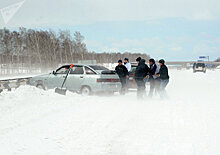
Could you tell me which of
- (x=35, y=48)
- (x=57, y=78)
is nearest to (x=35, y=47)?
(x=35, y=48)

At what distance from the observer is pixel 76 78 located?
13742mm

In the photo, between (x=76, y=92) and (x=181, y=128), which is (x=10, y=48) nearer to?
(x=76, y=92)

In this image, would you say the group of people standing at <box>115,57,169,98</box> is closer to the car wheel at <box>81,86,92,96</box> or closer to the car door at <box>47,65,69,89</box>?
the car wheel at <box>81,86,92,96</box>

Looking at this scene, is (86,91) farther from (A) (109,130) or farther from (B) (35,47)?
(B) (35,47)

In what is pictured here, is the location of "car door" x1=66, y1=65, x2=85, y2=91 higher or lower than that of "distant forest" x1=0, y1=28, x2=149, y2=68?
lower

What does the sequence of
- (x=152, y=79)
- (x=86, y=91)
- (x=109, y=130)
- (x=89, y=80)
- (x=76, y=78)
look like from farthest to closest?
(x=76, y=78)
(x=86, y=91)
(x=89, y=80)
(x=152, y=79)
(x=109, y=130)

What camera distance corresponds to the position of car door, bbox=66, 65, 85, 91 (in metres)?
13.6

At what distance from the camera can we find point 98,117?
795 cm

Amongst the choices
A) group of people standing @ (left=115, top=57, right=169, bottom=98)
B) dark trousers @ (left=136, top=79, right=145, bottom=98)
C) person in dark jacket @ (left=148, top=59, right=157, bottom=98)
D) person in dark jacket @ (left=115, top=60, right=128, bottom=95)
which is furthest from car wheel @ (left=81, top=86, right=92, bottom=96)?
person in dark jacket @ (left=148, top=59, right=157, bottom=98)

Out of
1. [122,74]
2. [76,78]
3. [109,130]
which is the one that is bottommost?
[109,130]

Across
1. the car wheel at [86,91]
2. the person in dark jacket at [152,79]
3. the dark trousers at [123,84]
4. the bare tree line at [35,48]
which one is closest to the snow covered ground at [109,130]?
the person in dark jacket at [152,79]

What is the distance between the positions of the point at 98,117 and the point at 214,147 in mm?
3740

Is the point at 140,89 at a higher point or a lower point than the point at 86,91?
higher

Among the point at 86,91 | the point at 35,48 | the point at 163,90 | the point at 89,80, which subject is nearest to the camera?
the point at 163,90
